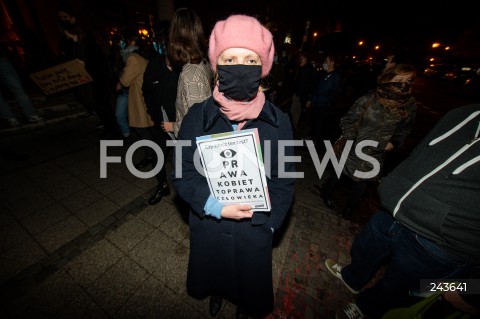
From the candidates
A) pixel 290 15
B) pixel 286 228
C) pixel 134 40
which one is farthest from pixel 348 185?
pixel 290 15

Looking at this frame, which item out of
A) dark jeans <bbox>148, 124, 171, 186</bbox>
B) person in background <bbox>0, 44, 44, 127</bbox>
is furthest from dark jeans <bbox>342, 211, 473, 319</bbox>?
person in background <bbox>0, 44, 44, 127</bbox>

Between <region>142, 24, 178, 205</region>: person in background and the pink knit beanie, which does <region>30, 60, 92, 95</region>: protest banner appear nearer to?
<region>142, 24, 178, 205</region>: person in background

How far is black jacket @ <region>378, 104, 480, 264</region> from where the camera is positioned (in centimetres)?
128

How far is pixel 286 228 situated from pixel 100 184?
3491 mm

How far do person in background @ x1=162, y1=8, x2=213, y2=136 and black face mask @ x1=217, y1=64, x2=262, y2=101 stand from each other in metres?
0.86

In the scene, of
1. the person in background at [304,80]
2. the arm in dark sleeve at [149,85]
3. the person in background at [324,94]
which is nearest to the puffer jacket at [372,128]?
the person in background at [324,94]

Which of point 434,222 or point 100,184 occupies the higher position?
point 434,222

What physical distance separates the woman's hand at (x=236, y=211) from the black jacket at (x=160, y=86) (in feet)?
5.80

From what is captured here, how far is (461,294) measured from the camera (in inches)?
52.2

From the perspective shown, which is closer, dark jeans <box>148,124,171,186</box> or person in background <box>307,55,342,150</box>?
dark jeans <box>148,124,171,186</box>

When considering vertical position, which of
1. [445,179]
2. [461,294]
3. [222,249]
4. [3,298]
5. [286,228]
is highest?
[445,179]

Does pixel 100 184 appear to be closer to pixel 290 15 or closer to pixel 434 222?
pixel 434 222

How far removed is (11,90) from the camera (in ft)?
16.3

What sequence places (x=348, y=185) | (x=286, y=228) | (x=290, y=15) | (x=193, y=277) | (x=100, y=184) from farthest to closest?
(x=290, y=15) < (x=348, y=185) < (x=100, y=184) < (x=286, y=228) < (x=193, y=277)
